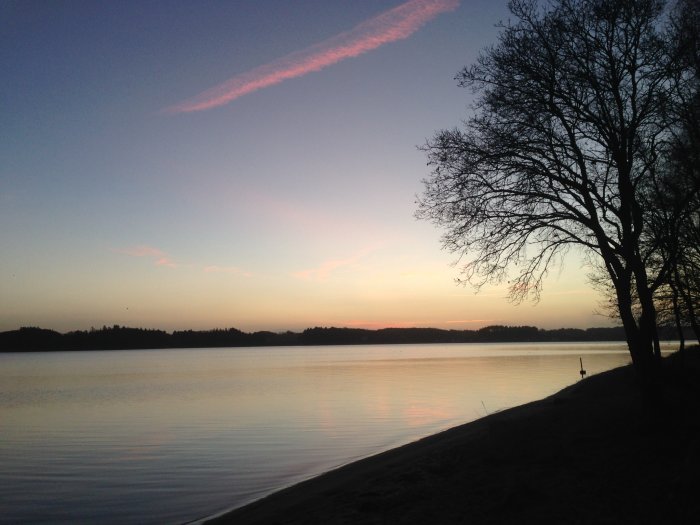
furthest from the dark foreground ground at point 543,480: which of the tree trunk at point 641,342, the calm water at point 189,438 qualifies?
the calm water at point 189,438

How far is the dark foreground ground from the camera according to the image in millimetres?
7902

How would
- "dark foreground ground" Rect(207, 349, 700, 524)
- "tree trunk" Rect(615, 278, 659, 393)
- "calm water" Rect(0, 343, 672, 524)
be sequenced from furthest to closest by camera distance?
"calm water" Rect(0, 343, 672, 524) → "tree trunk" Rect(615, 278, 659, 393) → "dark foreground ground" Rect(207, 349, 700, 524)

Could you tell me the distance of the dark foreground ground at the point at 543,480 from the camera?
25.9 feet

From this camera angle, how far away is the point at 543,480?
31.1 ft

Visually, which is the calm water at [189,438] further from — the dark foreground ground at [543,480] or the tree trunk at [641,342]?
the tree trunk at [641,342]

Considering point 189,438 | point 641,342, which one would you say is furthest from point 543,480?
point 189,438

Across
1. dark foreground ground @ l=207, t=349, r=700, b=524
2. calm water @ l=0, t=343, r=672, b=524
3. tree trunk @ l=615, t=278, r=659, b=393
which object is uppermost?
tree trunk @ l=615, t=278, r=659, b=393

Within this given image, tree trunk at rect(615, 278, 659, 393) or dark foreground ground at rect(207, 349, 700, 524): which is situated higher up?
tree trunk at rect(615, 278, 659, 393)

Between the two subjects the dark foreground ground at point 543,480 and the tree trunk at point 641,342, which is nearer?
the dark foreground ground at point 543,480

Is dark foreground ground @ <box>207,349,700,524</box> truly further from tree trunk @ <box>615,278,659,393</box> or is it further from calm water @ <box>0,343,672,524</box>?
calm water @ <box>0,343,672,524</box>

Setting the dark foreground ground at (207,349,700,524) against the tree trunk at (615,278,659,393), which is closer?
the dark foreground ground at (207,349,700,524)

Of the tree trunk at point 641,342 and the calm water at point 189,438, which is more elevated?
the tree trunk at point 641,342

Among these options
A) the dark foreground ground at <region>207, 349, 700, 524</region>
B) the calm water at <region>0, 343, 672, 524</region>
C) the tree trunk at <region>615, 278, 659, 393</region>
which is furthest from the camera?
the calm water at <region>0, 343, 672, 524</region>

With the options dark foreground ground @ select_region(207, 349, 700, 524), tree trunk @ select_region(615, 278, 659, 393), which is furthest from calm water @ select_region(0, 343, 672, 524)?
tree trunk @ select_region(615, 278, 659, 393)
